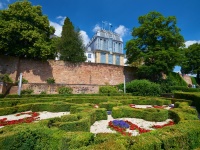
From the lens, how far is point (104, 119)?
802 cm

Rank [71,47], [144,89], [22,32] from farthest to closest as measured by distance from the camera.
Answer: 1. [71,47]
2. [144,89]
3. [22,32]

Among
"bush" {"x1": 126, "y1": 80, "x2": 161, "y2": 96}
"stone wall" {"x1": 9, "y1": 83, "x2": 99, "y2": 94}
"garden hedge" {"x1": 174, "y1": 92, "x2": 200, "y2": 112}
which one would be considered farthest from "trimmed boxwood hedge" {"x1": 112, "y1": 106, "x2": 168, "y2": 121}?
"stone wall" {"x1": 9, "y1": 83, "x2": 99, "y2": 94}

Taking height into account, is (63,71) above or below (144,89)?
above

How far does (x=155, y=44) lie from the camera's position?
77.2 ft

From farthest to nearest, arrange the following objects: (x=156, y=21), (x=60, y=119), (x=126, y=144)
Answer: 1. (x=156, y=21)
2. (x=60, y=119)
3. (x=126, y=144)

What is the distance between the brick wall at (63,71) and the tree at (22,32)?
4.20ft

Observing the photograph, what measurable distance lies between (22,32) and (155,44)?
17.6 metres

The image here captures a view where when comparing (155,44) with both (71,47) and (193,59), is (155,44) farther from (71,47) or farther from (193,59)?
(193,59)

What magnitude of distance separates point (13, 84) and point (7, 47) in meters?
4.10

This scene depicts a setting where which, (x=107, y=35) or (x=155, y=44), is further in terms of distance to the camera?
(x=107, y=35)

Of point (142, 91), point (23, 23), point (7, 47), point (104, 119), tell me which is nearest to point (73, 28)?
point (23, 23)

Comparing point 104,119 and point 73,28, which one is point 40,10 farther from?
point 104,119

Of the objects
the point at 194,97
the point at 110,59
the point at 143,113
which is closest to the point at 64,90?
the point at 143,113

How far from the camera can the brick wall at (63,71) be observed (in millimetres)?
18688
